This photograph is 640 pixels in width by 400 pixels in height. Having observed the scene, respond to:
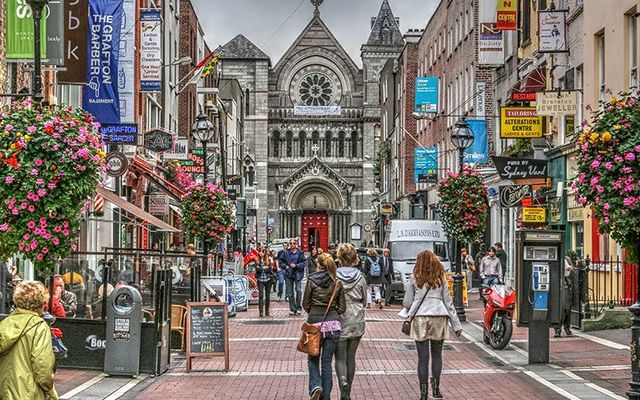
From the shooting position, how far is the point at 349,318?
1370 cm

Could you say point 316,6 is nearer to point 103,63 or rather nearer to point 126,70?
point 126,70

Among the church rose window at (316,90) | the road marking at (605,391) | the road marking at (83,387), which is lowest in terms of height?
the road marking at (83,387)

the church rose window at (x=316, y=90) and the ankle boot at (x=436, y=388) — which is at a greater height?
the church rose window at (x=316, y=90)

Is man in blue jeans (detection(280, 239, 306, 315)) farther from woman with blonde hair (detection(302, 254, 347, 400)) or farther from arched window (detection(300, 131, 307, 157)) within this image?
arched window (detection(300, 131, 307, 157))

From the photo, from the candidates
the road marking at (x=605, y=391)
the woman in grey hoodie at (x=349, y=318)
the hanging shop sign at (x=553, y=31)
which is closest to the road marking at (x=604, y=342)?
the road marking at (x=605, y=391)

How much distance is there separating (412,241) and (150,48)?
9.65 meters

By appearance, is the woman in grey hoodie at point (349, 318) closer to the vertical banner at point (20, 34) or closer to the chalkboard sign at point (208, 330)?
the chalkboard sign at point (208, 330)

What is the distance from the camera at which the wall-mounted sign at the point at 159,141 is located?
1292 inches

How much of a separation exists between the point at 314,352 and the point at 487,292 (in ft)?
25.8

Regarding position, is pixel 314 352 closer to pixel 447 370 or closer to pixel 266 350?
pixel 447 370

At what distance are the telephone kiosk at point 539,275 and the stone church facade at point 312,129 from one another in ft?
260

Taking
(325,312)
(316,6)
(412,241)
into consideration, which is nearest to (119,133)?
(412,241)

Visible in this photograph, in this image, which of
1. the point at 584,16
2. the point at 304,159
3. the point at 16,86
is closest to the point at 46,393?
the point at 16,86

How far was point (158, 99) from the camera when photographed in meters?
44.6
